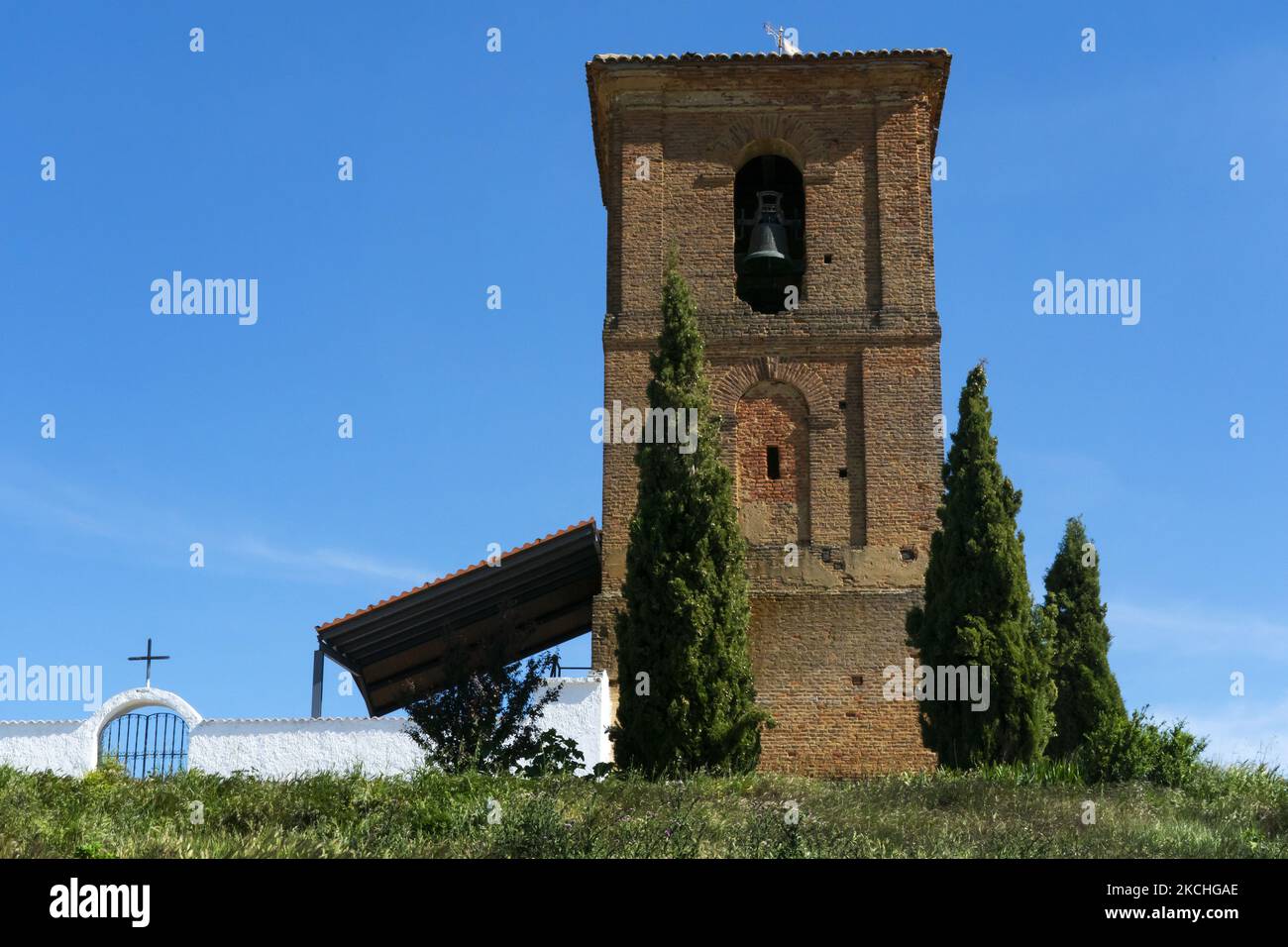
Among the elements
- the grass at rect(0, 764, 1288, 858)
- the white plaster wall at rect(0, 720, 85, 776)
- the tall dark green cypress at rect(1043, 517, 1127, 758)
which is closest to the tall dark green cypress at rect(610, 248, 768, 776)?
the grass at rect(0, 764, 1288, 858)

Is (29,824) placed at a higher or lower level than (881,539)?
lower

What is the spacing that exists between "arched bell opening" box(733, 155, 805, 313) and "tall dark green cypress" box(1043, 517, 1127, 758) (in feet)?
21.3

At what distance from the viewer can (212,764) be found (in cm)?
1783

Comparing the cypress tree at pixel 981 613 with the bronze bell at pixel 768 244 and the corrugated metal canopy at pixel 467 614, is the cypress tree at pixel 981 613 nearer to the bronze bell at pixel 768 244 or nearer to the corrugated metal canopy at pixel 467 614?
the bronze bell at pixel 768 244

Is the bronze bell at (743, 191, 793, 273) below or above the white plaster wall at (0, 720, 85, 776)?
above

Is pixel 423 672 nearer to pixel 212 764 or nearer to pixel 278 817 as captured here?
pixel 212 764

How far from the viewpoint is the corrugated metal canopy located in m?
18.5

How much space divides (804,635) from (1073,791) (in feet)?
19.6

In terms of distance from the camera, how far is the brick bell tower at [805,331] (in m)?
20.1

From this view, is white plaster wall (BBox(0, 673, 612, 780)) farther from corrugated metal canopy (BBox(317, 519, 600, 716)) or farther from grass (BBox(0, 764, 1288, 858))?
grass (BBox(0, 764, 1288, 858))

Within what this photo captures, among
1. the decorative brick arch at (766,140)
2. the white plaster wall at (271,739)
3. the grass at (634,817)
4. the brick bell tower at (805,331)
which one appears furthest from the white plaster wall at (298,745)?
the decorative brick arch at (766,140)

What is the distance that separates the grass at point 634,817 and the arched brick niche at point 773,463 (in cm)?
582
